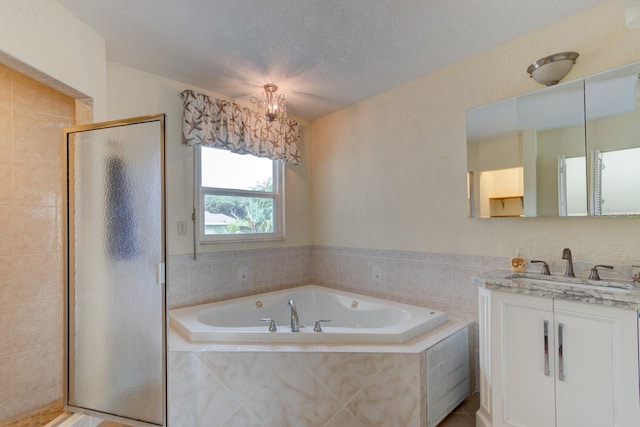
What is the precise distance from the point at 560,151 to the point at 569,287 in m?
0.82

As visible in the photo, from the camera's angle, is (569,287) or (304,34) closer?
(569,287)

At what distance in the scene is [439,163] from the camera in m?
2.50

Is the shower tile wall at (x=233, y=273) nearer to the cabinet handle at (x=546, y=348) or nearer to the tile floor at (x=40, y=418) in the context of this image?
the tile floor at (x=40, y=418)

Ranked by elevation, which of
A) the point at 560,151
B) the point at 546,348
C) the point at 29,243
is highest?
the point at 560,151

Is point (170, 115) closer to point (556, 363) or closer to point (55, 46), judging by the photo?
point (55, 46)

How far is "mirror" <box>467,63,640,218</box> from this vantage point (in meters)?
1.63

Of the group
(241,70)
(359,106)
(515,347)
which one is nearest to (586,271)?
(515,347)

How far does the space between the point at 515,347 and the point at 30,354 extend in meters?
3.01

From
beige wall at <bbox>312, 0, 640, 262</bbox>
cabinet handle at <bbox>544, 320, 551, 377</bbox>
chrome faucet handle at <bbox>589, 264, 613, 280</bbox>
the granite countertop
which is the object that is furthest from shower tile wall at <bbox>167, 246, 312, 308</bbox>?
chrome faucet handle at <bbox>589, 264, 613, 280</bbox>

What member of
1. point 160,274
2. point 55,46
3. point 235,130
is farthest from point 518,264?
point 55,46

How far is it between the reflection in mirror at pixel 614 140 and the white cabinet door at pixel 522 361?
2.16 ft

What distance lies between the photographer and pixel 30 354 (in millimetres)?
2098

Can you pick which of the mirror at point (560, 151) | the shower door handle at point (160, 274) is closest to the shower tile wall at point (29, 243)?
the shower door handle at point (160, 274)

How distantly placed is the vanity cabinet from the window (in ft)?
6.89
